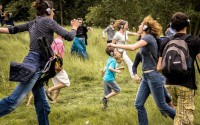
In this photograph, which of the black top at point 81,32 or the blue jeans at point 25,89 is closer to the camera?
the blue jeans at point 25,89

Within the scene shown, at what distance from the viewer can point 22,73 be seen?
544 centimetres

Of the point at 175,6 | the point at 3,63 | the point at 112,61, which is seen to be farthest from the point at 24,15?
the point at 112,61

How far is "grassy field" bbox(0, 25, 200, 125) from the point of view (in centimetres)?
703

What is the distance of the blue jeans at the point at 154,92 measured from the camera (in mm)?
6055

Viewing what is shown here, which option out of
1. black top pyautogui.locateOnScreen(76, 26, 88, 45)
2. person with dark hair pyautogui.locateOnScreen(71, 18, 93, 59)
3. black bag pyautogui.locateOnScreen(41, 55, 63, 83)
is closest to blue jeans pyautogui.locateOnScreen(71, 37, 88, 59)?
person with dark hair pyautogui.locateOnScreen(71, 18, 93, 59)

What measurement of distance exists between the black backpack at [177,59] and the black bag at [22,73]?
176 centimetres

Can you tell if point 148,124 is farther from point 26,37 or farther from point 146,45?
point 26,37

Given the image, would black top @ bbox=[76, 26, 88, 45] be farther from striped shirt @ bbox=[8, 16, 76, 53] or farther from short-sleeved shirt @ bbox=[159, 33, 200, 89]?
short-sleeved shirt @ bbox=[159, 33, 200, 89]

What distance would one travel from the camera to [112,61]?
825cm

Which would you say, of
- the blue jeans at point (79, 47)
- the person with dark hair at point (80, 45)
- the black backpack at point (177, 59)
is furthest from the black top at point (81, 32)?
the black backpack at point (177, 59)

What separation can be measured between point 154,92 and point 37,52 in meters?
1.80

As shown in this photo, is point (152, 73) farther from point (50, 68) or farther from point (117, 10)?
point (117, 10)

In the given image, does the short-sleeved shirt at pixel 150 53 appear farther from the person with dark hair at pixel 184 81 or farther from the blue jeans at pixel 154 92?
the person with dark hair at pixel 184 81

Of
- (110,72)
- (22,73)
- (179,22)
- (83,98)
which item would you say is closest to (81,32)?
(83,98)
